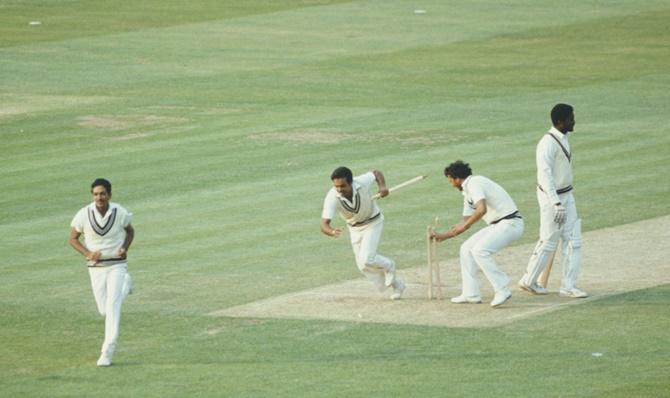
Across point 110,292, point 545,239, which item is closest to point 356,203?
point 545,239

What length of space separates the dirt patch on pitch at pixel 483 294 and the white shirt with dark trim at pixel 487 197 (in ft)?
3.56

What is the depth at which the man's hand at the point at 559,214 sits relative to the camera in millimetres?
18812

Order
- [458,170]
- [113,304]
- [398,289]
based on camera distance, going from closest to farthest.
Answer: [113,304], [458,170], [398,289]

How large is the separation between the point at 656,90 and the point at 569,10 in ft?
44.1

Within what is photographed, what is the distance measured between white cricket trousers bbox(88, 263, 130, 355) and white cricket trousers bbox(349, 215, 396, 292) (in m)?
3.55

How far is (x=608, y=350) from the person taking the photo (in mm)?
16344

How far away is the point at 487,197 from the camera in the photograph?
61.3 ft

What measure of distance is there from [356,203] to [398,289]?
1.20 meters

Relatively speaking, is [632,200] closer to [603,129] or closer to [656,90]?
[603,129]

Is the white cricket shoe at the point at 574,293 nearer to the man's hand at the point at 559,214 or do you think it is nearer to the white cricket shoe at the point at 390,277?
the man's hand at the point at 559,214

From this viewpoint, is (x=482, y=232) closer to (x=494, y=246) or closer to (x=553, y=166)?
(x=494, y=246)

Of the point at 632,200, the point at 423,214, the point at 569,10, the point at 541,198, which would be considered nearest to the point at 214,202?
the point at 423,214

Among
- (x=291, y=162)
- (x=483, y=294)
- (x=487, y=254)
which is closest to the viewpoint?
(x=487, y=254)

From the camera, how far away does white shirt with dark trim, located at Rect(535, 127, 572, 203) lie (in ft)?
61.7
